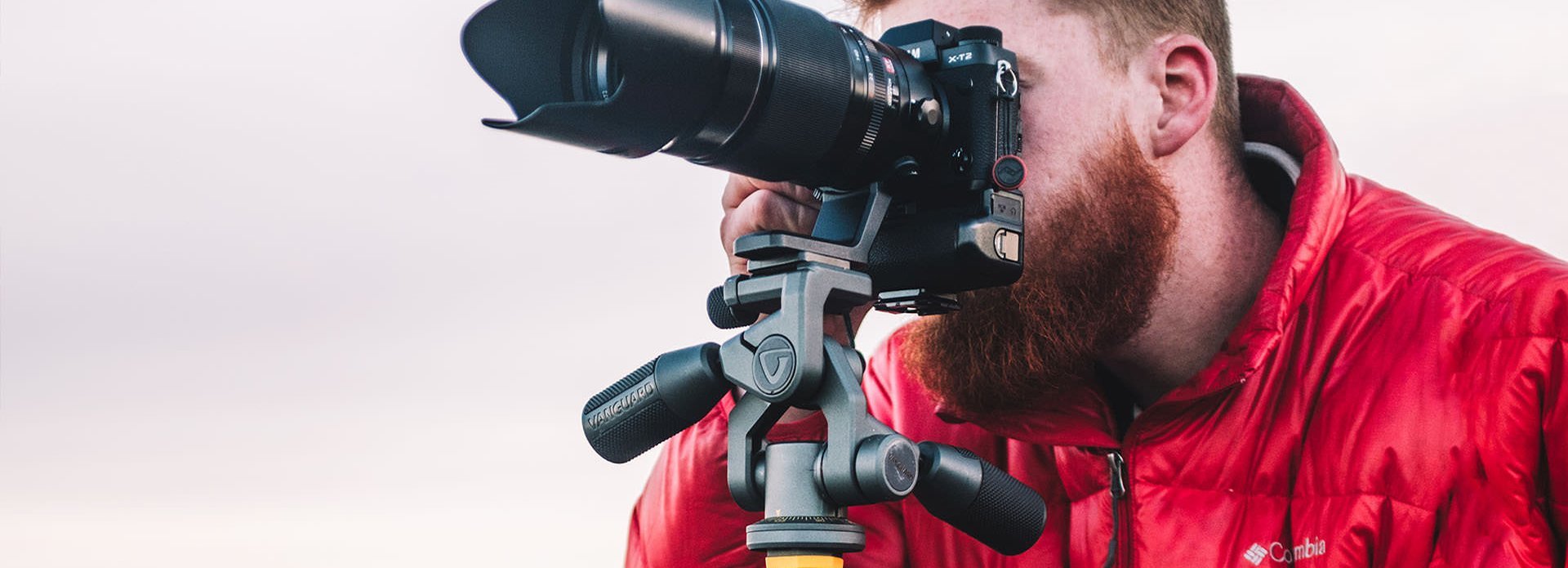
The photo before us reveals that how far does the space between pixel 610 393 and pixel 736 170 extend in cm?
22

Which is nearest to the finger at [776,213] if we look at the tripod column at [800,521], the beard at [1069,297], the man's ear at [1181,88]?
the beard at [1069,297]

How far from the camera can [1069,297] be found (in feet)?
5.25

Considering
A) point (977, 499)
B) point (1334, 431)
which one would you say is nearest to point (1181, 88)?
point (1334, 431)

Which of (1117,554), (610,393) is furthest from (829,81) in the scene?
(1117,554)

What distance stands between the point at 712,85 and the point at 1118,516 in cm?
71

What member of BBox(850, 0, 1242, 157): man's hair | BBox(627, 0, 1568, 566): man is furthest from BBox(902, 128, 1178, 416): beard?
BBox(850, 0, 1242, 157): man's hair

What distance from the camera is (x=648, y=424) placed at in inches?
47.6

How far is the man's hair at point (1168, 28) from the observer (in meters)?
1.63

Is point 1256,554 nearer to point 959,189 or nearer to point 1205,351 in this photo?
point 1205,351

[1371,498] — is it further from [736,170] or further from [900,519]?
[736,170]

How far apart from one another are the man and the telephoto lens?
170 mm

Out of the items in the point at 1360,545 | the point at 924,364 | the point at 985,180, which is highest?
the point at 985,180

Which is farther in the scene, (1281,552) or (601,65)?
(1281,552)

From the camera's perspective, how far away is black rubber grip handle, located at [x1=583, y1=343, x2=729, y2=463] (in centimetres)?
119
